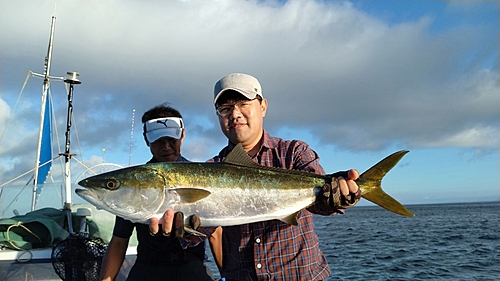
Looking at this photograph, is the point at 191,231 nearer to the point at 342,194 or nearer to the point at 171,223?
the point at 171,223

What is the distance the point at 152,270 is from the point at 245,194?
1.83m

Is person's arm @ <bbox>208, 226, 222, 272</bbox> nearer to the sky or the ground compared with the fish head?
nearer to the ground

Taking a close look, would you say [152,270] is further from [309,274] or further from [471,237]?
[471,237]

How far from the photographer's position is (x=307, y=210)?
11.5ft

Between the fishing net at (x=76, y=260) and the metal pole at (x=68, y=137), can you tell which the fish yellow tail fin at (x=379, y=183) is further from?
the metal pole at (x=68, y=137)

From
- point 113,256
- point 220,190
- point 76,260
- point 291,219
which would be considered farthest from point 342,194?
point 76,260

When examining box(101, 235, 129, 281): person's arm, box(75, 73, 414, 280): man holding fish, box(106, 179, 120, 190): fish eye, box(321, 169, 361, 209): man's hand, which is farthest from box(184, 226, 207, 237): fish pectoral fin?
box(101, 235, 129, 281): person's arm

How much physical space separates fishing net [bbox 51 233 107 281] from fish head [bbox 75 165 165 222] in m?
3.06

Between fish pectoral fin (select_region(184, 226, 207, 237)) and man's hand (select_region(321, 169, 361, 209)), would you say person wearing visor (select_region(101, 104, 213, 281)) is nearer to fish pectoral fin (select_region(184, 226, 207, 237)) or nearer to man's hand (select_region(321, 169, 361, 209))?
fish pectoral fin (select_region(184, 226, 207, 237))

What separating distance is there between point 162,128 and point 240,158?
5.65ft

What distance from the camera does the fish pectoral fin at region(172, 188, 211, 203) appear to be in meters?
3.30

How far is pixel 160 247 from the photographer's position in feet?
14.6

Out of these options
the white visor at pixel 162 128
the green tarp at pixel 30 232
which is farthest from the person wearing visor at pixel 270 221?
the green tarp at pixel 30 232

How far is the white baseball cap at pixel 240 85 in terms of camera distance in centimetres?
344
